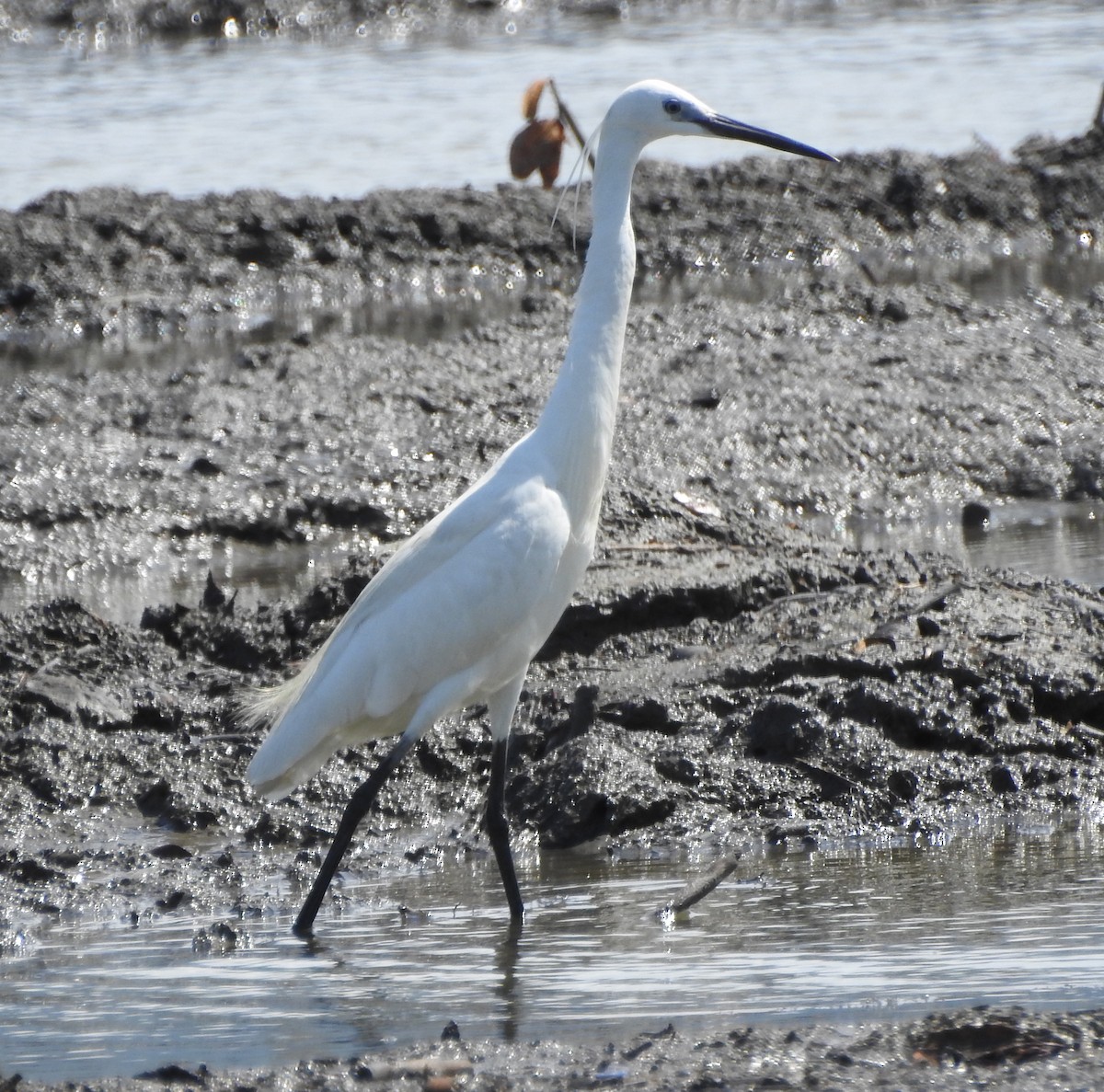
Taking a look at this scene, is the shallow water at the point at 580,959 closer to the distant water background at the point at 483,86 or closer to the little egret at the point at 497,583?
the little egret at the point at 497,583

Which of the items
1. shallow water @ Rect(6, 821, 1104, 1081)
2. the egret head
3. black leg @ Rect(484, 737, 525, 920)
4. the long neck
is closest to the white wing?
the long neck

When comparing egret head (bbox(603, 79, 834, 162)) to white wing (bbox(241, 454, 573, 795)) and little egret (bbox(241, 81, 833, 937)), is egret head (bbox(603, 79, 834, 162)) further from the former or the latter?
white wing (bbox(241, 454, 573, 795))

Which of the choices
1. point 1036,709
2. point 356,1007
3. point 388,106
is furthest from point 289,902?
point 388,106

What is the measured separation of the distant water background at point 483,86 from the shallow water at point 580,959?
1315cm

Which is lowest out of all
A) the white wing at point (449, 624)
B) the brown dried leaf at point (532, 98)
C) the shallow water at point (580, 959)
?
the shallow water at point (580, 959)

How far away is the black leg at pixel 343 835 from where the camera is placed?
4.51m

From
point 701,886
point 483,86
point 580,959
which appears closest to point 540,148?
point 701,886

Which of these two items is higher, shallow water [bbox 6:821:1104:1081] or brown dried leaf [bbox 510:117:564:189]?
brown dried leaf [bbox 510:117:564:189]

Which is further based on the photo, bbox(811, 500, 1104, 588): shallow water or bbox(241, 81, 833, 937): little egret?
bbox(811, 500, 1104, 588): shallow water

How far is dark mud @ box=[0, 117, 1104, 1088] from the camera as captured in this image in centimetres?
513

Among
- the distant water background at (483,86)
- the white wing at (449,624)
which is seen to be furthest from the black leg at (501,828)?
the distant water background at (483,86)

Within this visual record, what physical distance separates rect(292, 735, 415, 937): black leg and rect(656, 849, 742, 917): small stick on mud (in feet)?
2.66

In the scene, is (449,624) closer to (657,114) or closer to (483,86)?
(657,114)

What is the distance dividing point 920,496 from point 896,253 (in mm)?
6388
